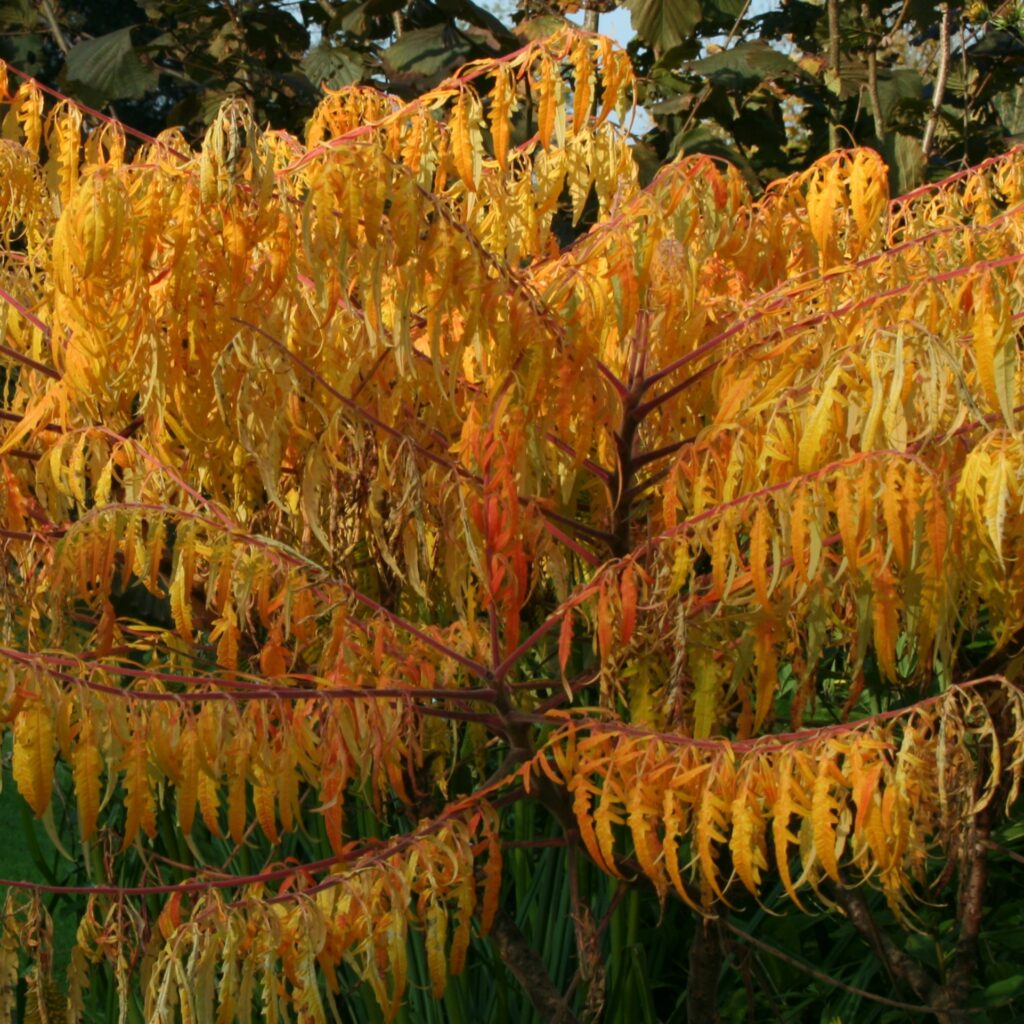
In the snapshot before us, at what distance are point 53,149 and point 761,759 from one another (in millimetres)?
1270

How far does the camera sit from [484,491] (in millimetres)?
1646

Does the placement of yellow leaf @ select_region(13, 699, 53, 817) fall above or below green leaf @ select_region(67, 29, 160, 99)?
below

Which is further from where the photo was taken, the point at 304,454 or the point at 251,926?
the point at 304,454

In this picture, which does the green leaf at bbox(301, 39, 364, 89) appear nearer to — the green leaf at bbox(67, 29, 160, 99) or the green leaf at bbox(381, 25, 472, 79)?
the green leaf at bbox(381, 25, 472, 79)

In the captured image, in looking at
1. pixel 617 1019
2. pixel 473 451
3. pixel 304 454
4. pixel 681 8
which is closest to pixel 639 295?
pixel 473 451

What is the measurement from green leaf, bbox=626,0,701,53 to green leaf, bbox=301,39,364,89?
0.88 m

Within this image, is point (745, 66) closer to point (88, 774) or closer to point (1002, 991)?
point (1002, 991)

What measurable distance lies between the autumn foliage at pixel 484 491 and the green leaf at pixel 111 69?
2.49 meters

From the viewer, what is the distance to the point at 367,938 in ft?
5.25

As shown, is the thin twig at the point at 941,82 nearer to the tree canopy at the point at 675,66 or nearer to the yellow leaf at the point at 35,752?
the tree canopy at the point at 675,66

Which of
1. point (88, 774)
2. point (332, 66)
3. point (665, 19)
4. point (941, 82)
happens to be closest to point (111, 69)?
point (332, 66)

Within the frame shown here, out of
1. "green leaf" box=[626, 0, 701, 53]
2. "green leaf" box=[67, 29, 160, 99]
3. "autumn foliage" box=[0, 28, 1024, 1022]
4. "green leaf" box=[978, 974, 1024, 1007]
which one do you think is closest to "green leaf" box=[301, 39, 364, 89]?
"green leaf" box=[67, 29, 160, 99]

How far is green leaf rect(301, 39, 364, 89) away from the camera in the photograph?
450 centimetres

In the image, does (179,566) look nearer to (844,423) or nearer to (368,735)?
(368,735)
